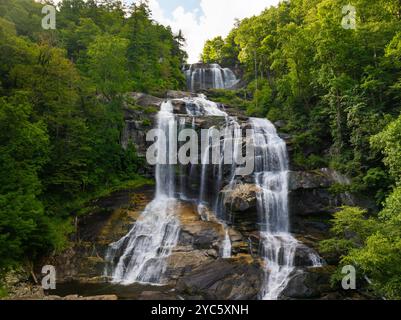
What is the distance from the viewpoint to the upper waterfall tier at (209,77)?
4319cm

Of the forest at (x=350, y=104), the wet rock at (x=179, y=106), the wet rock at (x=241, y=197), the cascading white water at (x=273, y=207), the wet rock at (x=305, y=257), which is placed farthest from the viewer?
the wet rock at (x=179, y=106)

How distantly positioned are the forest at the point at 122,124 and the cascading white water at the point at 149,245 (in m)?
3.02

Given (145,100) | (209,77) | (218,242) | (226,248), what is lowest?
(226,248)

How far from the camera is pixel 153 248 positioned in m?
17.0

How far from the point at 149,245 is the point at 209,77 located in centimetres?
3091

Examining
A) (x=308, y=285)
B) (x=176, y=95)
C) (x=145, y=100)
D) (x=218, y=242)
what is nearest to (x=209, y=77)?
(x=176, y=95)

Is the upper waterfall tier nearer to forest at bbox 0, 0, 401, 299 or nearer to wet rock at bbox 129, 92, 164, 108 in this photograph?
forest at bbox 0, 0, 401, 299

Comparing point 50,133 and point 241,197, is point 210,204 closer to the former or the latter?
point 241,197

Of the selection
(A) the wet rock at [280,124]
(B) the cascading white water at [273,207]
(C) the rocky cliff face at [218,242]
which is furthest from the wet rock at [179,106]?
(C) the rocky cliff face at [218,242]

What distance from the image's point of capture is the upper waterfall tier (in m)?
43.2

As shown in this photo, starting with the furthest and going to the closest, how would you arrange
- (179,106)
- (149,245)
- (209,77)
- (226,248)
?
(209,77)
(179,106)
(149,245)
(226,248)

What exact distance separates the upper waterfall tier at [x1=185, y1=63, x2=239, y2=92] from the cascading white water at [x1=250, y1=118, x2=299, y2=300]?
1866 centimetres

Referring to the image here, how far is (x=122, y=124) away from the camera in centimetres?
2461

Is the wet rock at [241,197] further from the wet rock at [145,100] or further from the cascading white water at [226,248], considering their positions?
the wet rock at [145,100]
